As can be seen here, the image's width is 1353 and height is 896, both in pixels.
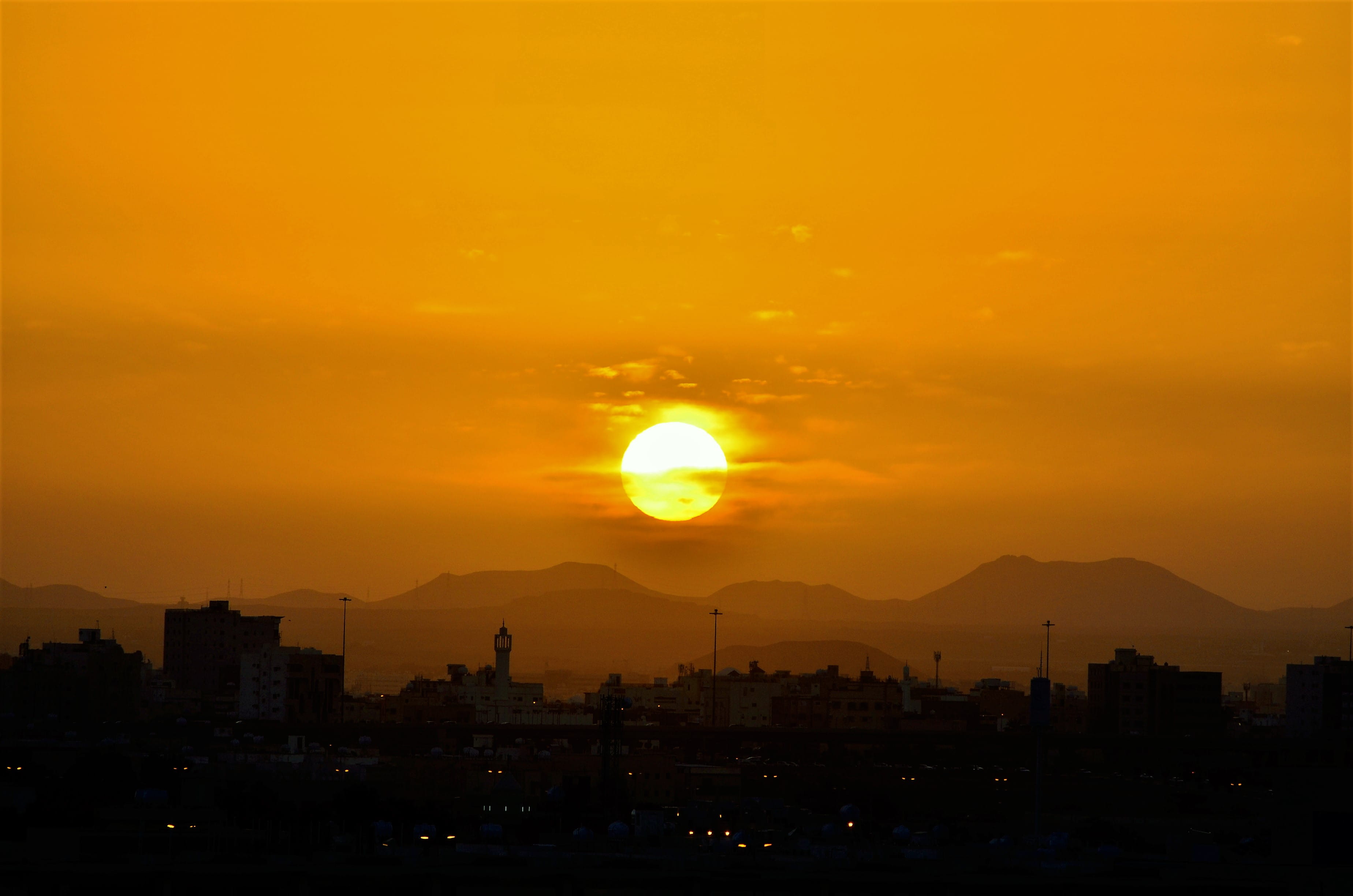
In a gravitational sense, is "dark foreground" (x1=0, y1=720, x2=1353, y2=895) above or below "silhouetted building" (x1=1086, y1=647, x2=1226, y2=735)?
below

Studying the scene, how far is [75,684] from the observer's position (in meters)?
148

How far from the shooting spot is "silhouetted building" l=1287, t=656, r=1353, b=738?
16600cm

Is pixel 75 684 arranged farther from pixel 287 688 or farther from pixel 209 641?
pixel 209 641

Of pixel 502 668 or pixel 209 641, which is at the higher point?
pixel 209 641

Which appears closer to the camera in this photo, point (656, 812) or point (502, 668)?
point (656, 812)

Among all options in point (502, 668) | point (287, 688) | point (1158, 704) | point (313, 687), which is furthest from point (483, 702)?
point (1158, 704)

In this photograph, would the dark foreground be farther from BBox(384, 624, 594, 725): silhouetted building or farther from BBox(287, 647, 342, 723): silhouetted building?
BBox(384, 624, 594, 725): silhouetted building

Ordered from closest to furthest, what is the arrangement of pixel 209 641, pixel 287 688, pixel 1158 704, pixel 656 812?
pixel 656 812, pixel 287 688, pixel 1158 704, pixel 209 641

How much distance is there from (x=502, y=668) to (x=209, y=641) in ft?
107

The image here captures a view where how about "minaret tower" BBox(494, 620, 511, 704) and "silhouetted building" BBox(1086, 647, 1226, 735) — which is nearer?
"silhouetted building" BBox(1086, 647, 1226, 735)

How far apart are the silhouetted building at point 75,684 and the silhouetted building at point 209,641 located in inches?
1225

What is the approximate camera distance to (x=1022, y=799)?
384 ft

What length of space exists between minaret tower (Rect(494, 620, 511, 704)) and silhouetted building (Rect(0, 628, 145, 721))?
138 feet

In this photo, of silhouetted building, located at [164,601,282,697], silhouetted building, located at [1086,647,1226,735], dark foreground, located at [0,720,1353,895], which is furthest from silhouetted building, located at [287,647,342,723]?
silhouetted building, located at [1086,647,1226,735]
